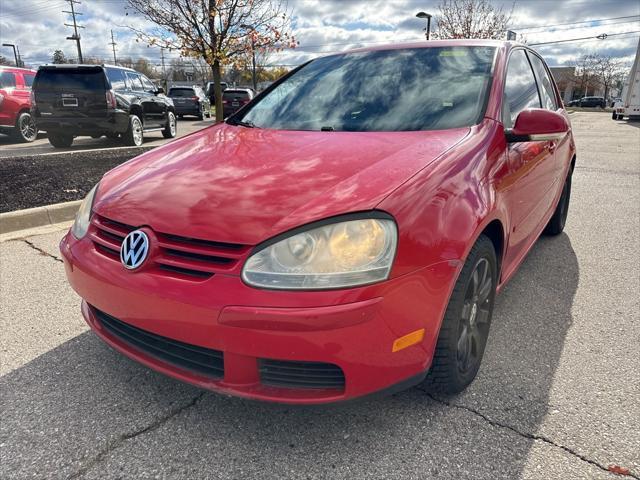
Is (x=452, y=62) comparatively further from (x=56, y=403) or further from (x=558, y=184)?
(x=56, y=403)

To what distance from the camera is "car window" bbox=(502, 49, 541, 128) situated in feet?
8.50

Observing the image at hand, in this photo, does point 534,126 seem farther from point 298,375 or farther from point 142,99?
point 142,99

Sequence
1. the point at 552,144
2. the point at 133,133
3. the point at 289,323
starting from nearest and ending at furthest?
the point at 289,323 < the point at 552,144 < the point at 133,133

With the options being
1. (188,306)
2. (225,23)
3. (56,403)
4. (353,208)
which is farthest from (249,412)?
(225,23)

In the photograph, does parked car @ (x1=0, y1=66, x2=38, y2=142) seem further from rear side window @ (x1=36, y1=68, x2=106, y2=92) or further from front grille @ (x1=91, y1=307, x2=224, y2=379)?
front grille @ (x1=91, y1=307, x2=224, y2=379)

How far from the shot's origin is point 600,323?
2.83m

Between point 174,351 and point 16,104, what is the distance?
12.3 metres

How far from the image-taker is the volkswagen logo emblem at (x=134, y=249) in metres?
1.75

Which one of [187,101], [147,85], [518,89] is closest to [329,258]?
[518,89]

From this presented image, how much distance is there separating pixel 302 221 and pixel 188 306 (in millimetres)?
475

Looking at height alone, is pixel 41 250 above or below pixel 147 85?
below

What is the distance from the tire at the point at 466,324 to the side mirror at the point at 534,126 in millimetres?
621

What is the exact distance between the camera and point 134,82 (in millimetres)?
11141

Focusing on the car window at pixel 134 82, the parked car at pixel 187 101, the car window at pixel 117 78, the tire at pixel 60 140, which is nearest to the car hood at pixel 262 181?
the car window at pixel 117 78
